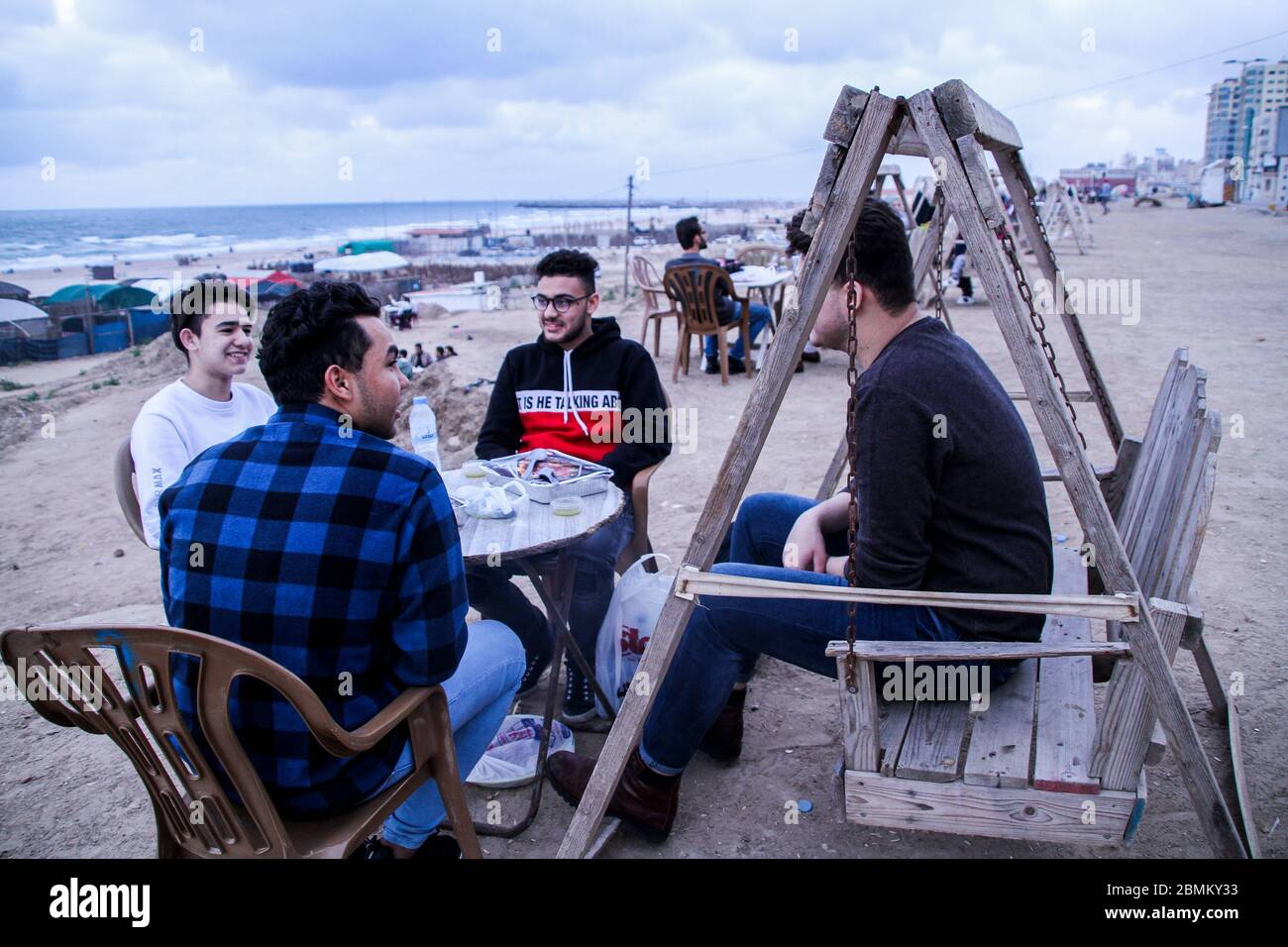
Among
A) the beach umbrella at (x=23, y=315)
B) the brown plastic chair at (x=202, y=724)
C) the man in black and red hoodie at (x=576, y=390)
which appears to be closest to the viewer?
the brown plastic chair at (x=202, y=724)

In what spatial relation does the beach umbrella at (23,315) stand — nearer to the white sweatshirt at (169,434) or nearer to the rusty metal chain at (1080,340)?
the white sweatshirt at (169,434)

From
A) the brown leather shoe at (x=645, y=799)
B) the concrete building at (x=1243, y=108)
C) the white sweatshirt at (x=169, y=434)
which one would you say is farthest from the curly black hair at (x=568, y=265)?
the concrete building at (x=1243, y=108)

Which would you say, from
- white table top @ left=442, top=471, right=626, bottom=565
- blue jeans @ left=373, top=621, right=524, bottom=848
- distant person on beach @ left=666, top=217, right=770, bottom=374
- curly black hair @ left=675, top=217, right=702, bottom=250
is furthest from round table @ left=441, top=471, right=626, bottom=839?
curly black hair @ left=675, top=217, right=702, bottom=250

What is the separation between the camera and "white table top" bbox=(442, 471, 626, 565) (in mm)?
2465

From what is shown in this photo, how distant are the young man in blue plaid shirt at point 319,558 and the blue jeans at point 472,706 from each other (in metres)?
0.22

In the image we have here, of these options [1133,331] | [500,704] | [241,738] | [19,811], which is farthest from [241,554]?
[1133,331]

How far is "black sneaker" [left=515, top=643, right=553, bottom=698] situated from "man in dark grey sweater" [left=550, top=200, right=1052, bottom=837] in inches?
42.3

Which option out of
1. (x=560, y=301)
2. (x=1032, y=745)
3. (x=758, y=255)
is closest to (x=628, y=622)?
(x=1032, y=745)

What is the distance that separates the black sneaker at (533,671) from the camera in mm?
3357

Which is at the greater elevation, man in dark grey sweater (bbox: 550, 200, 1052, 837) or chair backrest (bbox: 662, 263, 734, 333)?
chair backrest (bbox: 662, 263, 734, 333)

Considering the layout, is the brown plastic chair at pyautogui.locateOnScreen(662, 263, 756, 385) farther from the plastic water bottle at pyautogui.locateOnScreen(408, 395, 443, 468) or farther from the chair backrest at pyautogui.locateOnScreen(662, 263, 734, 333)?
the plastic water bottle at pyautogui.locateOnScreen(408, 395, 443, 468)

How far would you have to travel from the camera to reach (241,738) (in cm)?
174
